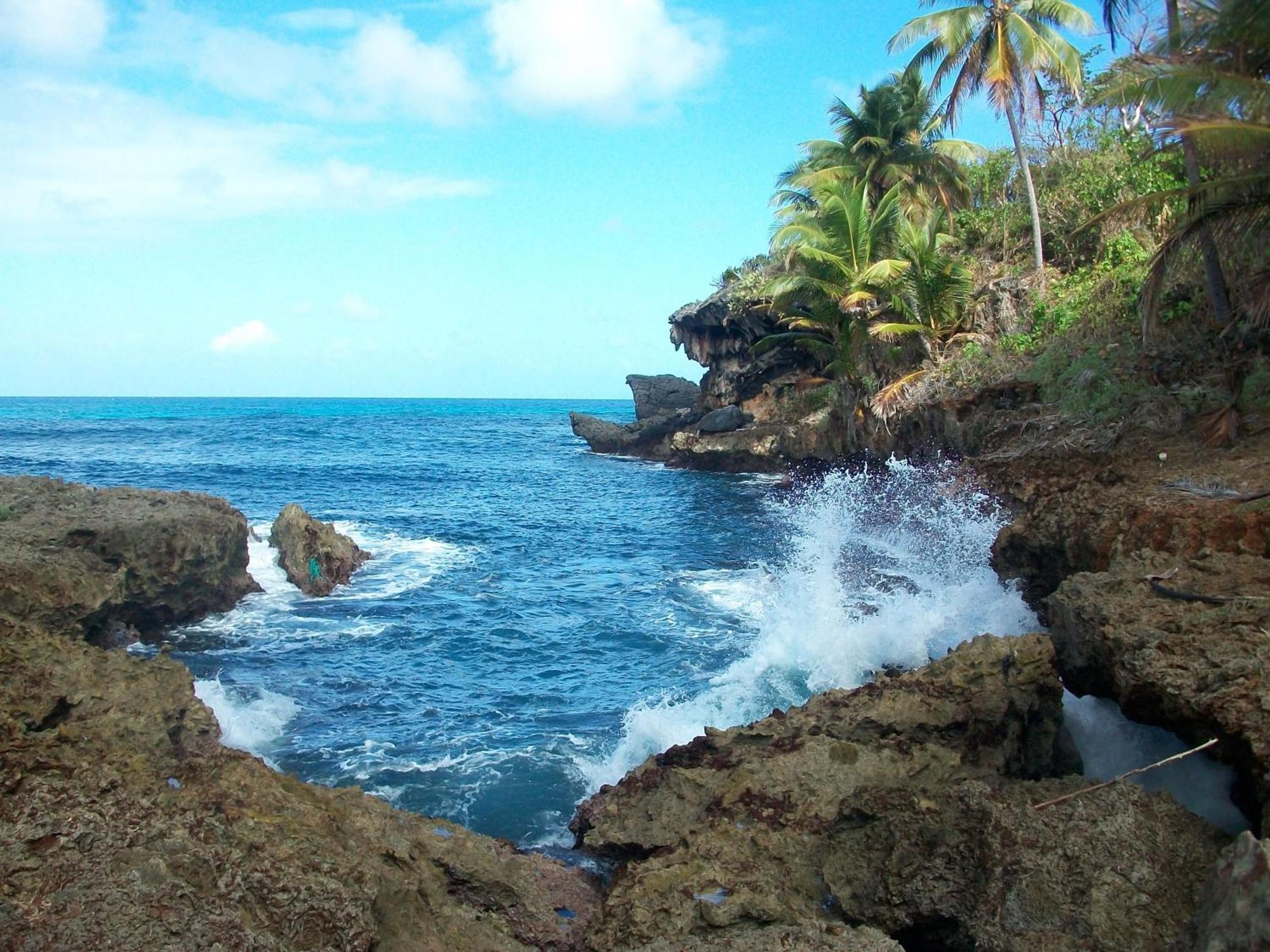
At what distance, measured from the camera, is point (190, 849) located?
14.4 feet

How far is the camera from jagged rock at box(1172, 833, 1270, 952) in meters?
3.38

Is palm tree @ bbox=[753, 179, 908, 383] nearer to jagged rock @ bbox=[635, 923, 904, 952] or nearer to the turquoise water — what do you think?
the turquoise water

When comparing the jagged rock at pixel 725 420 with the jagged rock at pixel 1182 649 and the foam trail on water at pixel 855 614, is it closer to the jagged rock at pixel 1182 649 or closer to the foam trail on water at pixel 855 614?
the foam trail on water at pixel 855 614

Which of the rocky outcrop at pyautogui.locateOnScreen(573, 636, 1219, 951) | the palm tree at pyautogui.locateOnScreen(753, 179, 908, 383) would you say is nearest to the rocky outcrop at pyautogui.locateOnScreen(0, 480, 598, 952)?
the rocky outcrop at pyautogui.locateOnScreen(573, 636, 1219, 951)

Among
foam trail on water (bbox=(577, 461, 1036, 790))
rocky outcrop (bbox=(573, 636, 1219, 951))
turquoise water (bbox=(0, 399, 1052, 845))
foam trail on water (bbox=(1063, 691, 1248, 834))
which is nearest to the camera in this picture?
rocky outcrop (bbox=(573, 636, 1219, 951))

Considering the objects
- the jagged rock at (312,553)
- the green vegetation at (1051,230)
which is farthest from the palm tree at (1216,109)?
the jagged rock at (312,553)

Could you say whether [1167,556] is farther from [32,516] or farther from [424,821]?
[32,516]

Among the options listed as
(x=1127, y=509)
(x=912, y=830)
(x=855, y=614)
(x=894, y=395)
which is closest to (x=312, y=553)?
(x=855, y=614)

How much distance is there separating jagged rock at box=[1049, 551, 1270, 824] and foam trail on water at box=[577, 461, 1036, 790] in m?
3.76

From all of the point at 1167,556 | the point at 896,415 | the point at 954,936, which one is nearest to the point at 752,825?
Answer: the point at 954,936

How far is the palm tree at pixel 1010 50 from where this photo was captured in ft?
75.3

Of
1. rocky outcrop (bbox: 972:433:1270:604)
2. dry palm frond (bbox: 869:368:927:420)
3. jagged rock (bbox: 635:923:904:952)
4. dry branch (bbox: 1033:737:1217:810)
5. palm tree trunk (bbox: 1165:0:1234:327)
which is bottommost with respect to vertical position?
jagged rock (bbox: 635:923:904:952)

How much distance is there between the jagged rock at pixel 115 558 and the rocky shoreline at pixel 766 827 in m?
4.03

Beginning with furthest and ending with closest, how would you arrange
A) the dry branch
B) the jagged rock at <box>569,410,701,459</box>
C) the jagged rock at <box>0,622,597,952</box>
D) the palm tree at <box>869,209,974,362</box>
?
1. the jagged rock at <box>569,410,701,459</box>
2. the palm tree at <box>869,209,974,362</box>
3. the dry branch
4. the jagged rock at <box>0,622,597,952</box>
